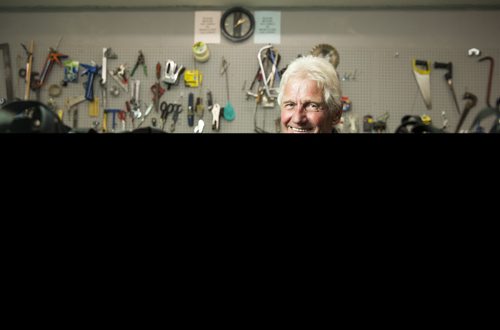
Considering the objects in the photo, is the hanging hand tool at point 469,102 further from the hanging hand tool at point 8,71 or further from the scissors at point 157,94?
the hanging hand tool at point 8,71

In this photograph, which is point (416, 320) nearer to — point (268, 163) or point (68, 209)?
point (268, 163)

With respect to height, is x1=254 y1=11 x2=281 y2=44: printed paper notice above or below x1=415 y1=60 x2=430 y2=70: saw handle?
above

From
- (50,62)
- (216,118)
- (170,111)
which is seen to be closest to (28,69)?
(50,62)

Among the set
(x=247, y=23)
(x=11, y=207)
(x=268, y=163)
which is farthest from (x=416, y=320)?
(x=247, y=23)

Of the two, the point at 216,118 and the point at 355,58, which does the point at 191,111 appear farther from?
the point at 355,58

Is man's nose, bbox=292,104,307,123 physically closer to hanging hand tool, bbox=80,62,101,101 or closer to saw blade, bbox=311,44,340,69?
saw blade, bbox=311,44,340,69

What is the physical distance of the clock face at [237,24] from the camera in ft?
8.55

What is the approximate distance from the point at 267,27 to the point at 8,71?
173 centimetres

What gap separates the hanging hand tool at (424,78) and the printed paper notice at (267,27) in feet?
2.88

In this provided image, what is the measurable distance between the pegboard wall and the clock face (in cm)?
6

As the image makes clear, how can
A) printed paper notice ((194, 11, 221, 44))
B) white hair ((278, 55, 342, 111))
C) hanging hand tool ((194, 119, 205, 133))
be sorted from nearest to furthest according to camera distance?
white hair ((278, 55, 342, 111)) → hanging hand tool ((194, 119, 205, 133)) → printed paper notice ((194, 11, 221, 44))

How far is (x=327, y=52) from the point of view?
8.63 feet

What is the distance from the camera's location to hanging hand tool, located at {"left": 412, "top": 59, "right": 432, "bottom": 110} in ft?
8.50

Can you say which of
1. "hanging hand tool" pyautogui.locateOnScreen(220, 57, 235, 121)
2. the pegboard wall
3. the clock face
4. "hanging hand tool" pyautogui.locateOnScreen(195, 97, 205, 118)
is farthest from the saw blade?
"hanging hand tool" pyautogui.locateOnScreen(195, 97, 205, 118)
